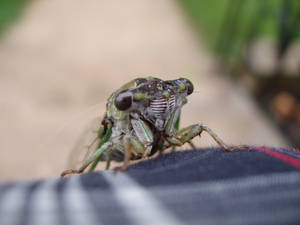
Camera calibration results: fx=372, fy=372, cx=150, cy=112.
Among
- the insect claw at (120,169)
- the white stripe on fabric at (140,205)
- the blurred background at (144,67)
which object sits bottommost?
the blurred background at (144,67)

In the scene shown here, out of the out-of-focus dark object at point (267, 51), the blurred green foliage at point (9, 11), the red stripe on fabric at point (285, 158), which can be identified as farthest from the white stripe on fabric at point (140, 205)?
the blurred green foliage at point (9, 11)

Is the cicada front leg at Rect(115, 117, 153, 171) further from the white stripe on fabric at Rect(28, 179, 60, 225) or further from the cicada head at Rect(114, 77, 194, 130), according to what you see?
the white stripe on fabric at Rect(28, 179, 60, 225)

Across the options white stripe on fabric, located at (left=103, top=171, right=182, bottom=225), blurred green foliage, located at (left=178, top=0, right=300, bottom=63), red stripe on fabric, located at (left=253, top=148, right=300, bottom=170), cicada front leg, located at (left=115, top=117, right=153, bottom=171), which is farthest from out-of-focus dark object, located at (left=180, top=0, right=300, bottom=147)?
white stripe on fabric, located at (left=103, top=171, right=182, bottom=225)

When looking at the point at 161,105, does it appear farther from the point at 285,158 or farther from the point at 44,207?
the point at 44,207

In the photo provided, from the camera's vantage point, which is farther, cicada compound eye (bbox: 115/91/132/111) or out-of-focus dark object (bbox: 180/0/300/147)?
out-of-focus dark object (bbox: 180/0/300/147)

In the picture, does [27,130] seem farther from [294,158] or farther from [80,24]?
[80,24]

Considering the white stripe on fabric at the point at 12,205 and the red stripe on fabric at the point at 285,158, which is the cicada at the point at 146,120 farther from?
the white stripe on fabric at the point at 12,205
